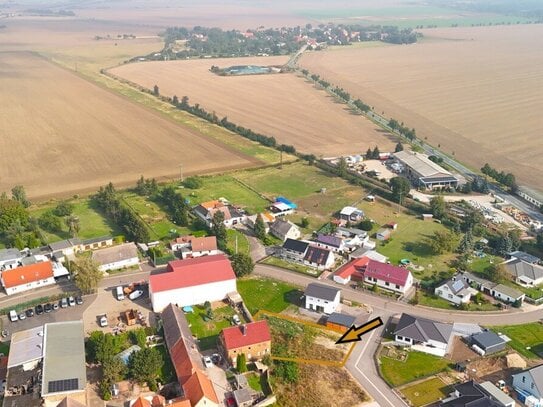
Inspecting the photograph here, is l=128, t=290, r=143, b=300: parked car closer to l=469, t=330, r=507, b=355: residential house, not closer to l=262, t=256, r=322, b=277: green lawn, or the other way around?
l=262, t=256, r=322, b=277: green lawn

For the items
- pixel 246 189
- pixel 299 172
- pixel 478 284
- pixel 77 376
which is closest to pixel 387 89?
pixel 299 172

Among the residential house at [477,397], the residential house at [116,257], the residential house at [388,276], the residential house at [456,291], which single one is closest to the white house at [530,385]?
the residential house at [477,397]

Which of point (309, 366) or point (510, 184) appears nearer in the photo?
point (309, 366)

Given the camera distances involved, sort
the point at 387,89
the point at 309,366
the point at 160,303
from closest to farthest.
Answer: the point at 309,366 < the point at 160,303 < the point at 387,89

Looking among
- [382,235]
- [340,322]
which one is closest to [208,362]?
[340,322]

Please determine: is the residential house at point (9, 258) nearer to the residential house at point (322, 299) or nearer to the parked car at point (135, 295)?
the parked car at point (135, 295)

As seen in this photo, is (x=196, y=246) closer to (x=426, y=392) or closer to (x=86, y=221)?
(x=86, y=221)

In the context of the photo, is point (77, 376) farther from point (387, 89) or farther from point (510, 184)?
point (387, 89)
